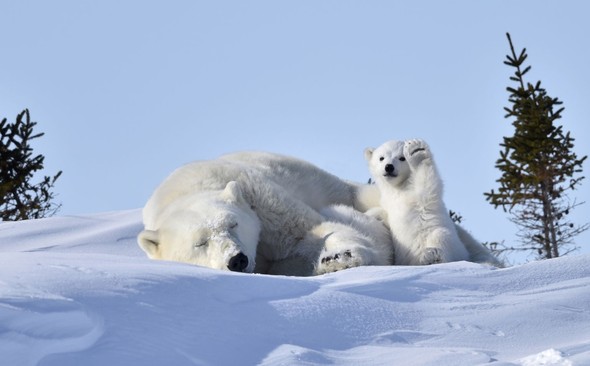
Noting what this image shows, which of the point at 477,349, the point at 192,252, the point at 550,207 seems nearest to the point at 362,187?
the point at 192,252

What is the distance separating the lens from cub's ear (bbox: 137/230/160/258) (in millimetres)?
6238

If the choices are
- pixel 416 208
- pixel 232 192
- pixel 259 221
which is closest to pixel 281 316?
pixel 232 192

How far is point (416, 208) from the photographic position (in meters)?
6.71

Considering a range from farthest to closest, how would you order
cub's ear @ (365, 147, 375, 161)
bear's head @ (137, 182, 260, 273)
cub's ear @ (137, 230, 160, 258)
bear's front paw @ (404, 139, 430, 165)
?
cub's ear @ (365, 147, 375, 161) < bear's front paw @ (404, 139, 430, 165) < cub's ear @ (137, 230, 160, 258) < bear's head @ (137, 182, 260, 273)

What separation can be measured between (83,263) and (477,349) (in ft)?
5.88

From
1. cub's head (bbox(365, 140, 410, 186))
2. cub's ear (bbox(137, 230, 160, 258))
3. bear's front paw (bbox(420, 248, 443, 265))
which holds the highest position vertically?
cub's head (bbox(365, 140, 410, 186))

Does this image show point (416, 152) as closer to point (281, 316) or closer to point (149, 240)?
point (149, 240)

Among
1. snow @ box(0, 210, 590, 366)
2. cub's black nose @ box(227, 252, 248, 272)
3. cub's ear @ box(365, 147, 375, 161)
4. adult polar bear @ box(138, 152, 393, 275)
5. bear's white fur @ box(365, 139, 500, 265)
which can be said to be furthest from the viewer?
cub's ear @ box(365, 147, 375, 161)

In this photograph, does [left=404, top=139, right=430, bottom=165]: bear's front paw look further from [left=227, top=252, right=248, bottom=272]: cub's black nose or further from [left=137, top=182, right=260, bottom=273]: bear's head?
[left=227, top=252, right=248, bottom=272]: cub's black nose

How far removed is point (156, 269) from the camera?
428cm

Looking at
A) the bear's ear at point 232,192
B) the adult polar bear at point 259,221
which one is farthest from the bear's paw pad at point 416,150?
the bear's ear at point 232,192

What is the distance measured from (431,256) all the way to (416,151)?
30.0 inches

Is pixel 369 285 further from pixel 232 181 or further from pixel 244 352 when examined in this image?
pixel 232 181

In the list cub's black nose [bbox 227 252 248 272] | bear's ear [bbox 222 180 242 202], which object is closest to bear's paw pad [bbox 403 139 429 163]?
bear's ear [bbox 222 180 242 202]
